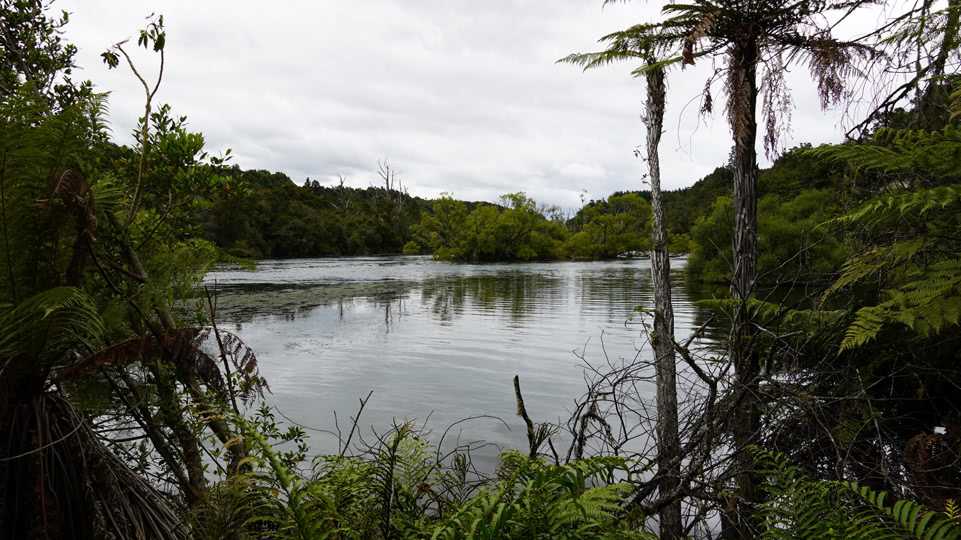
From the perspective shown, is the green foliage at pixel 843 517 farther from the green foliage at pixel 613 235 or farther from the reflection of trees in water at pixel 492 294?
the green foliage at pixel 613 235

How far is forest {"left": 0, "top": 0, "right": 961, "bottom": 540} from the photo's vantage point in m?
1.56

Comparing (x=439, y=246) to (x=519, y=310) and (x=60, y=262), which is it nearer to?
(x=519, y=310)

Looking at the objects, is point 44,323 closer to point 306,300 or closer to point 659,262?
point 659,262

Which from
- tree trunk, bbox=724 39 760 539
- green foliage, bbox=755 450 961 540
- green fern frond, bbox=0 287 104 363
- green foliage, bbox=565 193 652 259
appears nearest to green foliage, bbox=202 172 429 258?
green foliage, bbox=565 193 652 259

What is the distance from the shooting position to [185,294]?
126 inches

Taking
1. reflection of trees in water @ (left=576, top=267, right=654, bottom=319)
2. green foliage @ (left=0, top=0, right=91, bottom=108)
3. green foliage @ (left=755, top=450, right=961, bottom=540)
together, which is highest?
green foliage @ (left=0, top=0, right=91, bottom=108)

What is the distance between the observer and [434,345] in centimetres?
1189

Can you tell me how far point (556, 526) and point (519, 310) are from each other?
1547 cm

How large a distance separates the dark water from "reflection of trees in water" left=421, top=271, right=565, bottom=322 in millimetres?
84

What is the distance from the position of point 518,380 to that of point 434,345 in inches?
332

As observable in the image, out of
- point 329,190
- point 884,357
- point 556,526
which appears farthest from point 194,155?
point 329,190

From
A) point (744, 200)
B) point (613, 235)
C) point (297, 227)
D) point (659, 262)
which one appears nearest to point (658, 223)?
point (659, 262)

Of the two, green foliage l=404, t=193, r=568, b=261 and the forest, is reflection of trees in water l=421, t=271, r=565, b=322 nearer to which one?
the forest

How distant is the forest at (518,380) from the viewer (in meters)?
1.56
